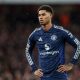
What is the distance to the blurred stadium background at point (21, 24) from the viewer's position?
723 inches

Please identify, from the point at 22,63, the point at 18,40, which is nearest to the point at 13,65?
the point at 22,63

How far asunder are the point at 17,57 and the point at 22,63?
79 cm

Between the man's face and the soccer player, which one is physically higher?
the man's face

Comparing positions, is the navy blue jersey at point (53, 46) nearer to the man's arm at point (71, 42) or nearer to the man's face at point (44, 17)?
the man's arm at point (71, 42)

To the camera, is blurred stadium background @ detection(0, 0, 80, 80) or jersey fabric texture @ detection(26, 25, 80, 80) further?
blurred stadium background @ detection(0, 0, 80, 80)

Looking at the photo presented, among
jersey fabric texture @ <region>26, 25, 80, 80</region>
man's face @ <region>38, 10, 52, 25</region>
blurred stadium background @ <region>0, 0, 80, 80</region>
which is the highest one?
man's face @ <region>38, 10, 52, 25</region>

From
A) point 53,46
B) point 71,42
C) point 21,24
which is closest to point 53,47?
point 53,46

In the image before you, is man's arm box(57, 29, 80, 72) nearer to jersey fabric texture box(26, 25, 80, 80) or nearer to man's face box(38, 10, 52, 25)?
jersey fabric texture box(26, 25, 80, 80)

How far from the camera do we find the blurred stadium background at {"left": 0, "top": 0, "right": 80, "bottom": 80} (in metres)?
18.4

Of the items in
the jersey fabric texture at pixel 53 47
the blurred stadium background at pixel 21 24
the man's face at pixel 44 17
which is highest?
the man's face at pixel 44 17

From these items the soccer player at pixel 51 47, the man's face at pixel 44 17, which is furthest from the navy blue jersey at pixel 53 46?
the man's face at pixel 44 17

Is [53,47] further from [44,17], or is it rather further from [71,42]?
[44,17]

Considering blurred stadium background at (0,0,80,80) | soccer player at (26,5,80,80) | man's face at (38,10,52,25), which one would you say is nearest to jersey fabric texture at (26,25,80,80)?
soccer player at (26,5,80,80)

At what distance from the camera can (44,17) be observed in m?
8.98
